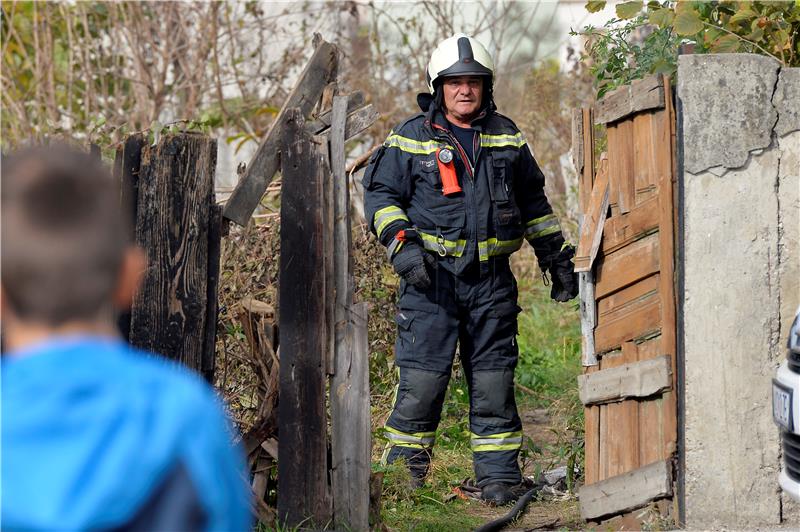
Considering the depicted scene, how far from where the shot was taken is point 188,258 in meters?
4.11

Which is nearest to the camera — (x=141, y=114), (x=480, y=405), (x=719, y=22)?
(x=719, y=22)

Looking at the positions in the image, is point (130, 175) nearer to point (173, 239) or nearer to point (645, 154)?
point (173, 239)

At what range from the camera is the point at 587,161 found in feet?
15.3

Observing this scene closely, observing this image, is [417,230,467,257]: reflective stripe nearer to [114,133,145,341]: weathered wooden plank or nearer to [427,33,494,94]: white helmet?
[427,33,494,94]: white helmet

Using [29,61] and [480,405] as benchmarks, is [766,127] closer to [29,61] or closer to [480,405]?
[480,405]

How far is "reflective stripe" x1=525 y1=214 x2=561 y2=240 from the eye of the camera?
541 centimetres

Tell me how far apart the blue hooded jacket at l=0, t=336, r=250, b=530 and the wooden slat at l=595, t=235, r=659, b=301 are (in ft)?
9.81

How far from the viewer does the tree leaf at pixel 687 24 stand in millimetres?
4711

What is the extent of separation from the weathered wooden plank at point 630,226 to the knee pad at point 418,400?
1224 mm

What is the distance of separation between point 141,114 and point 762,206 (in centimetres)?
804

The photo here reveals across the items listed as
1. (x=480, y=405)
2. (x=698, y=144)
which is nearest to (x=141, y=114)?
(x=480, y=405)

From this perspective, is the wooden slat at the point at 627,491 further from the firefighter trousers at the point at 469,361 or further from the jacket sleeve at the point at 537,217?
the jacket sleeve at the point at 537,217

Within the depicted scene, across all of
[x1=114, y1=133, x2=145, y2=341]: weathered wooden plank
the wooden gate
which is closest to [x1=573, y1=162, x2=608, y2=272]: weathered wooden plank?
the wooden gate

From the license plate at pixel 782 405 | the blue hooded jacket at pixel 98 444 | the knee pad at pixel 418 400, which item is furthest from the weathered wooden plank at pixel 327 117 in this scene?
the blue hooded jacket at pixel 98 444
